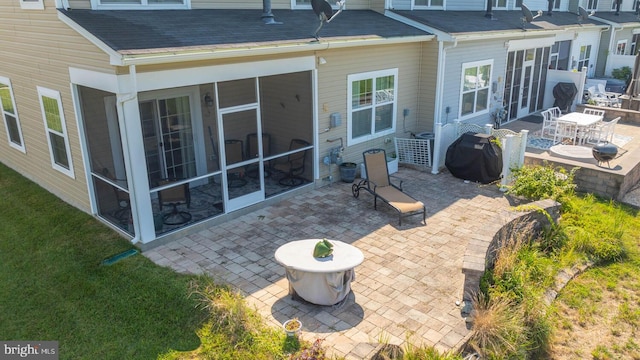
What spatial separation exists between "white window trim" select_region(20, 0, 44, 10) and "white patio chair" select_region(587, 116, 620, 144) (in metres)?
13.5

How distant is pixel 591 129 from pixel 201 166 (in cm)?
1067

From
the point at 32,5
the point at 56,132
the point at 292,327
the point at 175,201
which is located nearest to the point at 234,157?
the point at 175,201

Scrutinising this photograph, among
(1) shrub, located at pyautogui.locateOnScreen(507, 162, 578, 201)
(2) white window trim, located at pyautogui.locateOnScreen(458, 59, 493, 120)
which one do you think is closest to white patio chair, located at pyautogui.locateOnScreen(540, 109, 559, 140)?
(2) white window trim, located at pyautogui.locateOnScreen(458, 59, 493, 120)

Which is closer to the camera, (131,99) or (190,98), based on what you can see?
(131,99)

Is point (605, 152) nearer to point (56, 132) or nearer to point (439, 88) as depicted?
point (439, 88)

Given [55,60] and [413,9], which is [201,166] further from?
[413,9]

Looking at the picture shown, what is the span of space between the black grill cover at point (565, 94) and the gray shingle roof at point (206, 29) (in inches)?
340

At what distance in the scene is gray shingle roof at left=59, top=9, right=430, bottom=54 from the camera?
716 cm

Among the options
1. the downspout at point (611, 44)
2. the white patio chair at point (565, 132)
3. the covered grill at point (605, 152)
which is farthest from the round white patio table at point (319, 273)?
the downspout at point (611, 44)

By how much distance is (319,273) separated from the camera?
6000 millimetres

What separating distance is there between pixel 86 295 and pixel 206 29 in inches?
193

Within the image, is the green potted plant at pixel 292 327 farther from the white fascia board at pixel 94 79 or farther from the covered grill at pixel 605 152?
the covered grill at pixel 605 152

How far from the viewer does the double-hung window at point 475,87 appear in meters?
13.4

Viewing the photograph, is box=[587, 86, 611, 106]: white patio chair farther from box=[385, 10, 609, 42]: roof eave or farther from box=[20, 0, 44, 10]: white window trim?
box=[20, 0, 44, 10]: white window trim
